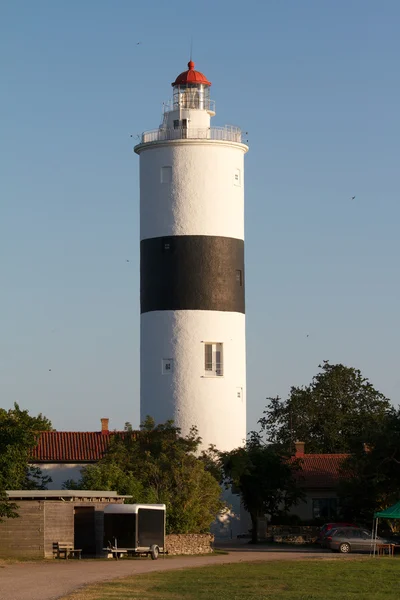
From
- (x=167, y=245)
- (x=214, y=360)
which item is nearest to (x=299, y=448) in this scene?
(x=214, y=360)

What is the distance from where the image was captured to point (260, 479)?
58.9 metres

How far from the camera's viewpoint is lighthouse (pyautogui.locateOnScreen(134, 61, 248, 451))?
5853 centimetres

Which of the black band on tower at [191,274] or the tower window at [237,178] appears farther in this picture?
the tower window at [237,178]

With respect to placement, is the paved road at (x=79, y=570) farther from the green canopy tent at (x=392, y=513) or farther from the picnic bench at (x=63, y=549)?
the green canopy tent at (x=392, y=513)

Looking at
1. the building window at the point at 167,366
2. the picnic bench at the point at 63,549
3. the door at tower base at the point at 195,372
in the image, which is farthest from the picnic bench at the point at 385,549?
the building window at the point at 167,366

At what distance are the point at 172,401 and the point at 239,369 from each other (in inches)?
137

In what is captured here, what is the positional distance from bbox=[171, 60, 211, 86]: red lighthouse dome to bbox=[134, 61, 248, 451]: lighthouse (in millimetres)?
1495

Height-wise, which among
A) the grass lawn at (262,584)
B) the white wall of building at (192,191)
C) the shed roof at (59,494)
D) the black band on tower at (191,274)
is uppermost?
the white wall of building at (192,191)

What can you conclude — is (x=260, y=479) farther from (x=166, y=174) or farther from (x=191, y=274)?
(x=166, y=174)

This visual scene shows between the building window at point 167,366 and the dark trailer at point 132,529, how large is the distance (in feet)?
45.9

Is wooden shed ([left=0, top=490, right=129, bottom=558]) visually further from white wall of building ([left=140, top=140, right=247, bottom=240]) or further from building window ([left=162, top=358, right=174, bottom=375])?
white wall of building ([left=140, top=140, right=247, bottom=240])

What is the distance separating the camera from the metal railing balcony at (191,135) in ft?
197

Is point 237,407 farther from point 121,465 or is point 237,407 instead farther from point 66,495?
point 66,495

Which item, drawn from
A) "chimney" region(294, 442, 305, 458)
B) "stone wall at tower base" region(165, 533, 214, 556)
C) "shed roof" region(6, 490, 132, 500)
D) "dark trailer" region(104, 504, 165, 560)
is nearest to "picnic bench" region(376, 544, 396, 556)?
"stone wall at tower base" region(165, 533, 214, 556)
